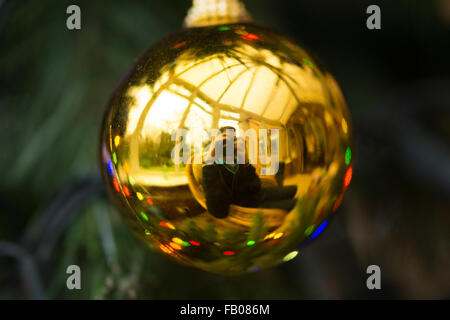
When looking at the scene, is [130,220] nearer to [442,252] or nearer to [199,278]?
[199,278]

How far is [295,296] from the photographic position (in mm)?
1001

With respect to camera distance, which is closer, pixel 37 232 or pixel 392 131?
pixel 37 232

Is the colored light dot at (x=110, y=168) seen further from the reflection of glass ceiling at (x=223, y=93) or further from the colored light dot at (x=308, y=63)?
the colored light dot at (x=308, y=63)

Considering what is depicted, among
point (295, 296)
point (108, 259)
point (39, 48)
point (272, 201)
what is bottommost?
point (295, 296)

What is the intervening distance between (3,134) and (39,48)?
203mm

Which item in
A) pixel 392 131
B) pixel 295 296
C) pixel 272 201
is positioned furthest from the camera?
pixel 392 131

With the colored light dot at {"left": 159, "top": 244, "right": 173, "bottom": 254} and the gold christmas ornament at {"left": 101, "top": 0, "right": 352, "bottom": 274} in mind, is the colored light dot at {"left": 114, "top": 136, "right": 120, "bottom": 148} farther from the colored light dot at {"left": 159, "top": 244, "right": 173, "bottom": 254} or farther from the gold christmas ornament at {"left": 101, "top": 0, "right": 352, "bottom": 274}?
the colored light dot at {"left": 159, "top": 244, "right": 173, "bottom": 254}

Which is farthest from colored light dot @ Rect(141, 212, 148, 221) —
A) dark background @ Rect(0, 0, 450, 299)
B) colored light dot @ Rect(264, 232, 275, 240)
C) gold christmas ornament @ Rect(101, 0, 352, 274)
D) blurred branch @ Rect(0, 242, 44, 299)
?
blurred branch @ Rect(0, 242, 44, 299)

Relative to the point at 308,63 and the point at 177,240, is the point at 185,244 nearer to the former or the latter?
the point at 177,240

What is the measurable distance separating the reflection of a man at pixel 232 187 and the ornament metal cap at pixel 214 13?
16 centimetres

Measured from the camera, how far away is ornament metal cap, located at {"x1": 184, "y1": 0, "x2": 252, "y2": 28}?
0.48 metres

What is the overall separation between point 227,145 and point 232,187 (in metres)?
0.04
